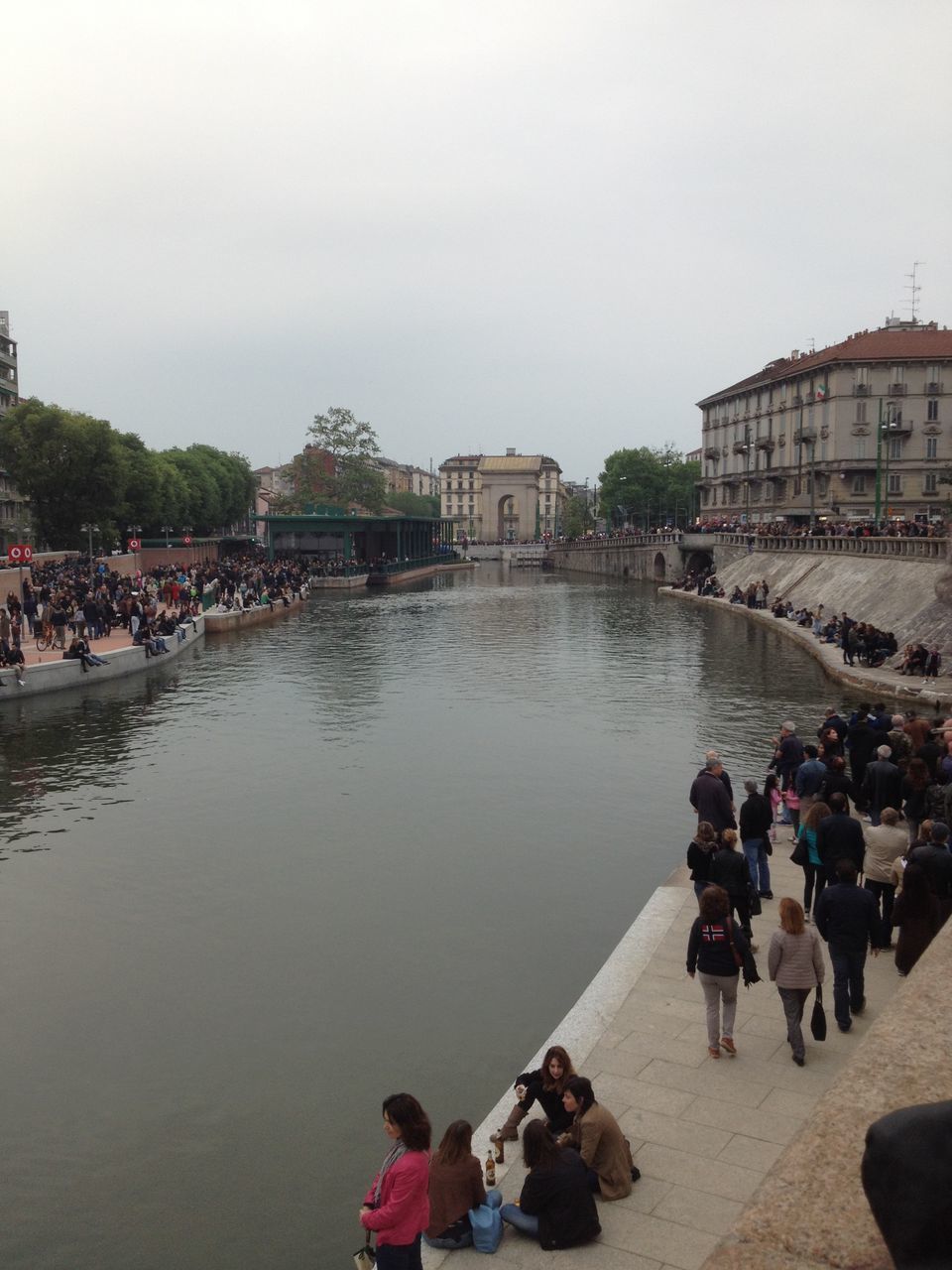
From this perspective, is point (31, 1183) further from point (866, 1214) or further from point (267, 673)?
point (267, 673)

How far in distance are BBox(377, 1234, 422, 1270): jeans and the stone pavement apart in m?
0.79

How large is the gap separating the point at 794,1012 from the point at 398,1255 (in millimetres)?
4100

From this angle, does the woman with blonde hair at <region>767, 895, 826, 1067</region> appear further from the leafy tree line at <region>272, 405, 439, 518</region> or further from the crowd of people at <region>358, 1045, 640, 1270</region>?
the leafy tree line at <region>272, 405, 439, 518</region>

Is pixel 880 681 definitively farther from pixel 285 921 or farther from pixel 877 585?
pixel 285 921

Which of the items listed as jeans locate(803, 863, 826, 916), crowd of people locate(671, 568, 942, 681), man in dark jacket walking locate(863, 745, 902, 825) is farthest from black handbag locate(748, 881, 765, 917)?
crowd of people locate(671, 568, 942, 681)

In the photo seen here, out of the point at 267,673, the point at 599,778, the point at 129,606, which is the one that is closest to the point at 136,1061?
the point at 599,778

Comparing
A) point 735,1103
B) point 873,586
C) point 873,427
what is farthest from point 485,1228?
point 873,427

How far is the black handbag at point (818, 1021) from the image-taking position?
8938mm

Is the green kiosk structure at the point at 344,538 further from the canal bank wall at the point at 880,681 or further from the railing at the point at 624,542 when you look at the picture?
the canal bank wall at the point at 880,681

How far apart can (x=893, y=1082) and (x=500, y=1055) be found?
20.9ft

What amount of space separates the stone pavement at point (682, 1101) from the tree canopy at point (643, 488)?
426ft

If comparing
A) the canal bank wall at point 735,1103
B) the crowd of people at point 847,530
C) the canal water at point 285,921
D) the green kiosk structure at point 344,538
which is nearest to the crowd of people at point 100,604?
the canal water at point 285,921

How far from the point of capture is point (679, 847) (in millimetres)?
16641

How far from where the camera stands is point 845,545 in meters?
52.4
